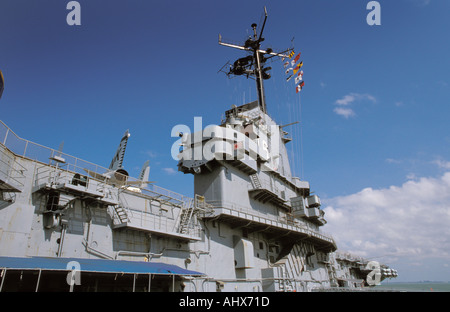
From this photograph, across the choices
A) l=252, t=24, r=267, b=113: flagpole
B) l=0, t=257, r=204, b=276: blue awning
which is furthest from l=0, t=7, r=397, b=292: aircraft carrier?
l=252, t=24, r=267, b=113: flagpole

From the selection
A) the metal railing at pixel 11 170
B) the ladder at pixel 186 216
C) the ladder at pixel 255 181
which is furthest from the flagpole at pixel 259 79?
the metal railing at pixel 11 170

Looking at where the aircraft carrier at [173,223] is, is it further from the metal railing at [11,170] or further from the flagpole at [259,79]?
the flagpole at [259,79]

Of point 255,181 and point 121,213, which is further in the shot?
point 255,181

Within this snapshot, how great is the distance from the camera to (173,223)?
65.9 ft

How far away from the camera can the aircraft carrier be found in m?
12.9

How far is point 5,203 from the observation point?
41.3 ft

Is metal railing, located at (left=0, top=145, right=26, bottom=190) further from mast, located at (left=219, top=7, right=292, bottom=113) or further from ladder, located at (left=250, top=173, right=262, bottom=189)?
mast, located at (left=219, top=7, right=292, bottom=113)

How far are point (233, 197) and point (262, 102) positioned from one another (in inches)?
736

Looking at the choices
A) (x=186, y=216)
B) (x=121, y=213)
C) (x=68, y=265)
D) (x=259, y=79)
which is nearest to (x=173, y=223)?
(x=186, y=216)

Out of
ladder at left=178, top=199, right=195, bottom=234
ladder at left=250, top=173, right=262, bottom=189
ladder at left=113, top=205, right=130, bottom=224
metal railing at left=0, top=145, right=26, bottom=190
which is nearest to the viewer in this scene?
metal railing at left=0, top=145, right=26, bottom=190

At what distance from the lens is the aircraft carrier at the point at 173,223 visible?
12.9m

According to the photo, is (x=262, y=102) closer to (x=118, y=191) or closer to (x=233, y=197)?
(x=233, y=197)

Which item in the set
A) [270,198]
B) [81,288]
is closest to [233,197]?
[270,198]

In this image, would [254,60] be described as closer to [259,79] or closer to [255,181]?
[259,79]
